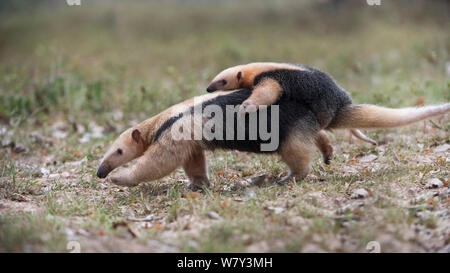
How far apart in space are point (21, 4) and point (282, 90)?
59.2ft

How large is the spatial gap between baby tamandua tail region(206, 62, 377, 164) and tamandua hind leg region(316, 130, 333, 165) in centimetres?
6

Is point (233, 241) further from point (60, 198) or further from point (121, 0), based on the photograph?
point (121, 0)

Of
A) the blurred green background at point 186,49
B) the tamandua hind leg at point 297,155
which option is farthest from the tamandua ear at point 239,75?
the blurred green background at point 186,49

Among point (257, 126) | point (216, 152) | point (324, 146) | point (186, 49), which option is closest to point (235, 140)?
point (257, 126)

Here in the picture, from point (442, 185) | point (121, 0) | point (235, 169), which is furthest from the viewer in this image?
point (121, 0)

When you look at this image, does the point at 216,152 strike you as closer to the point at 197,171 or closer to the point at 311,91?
the point at 197,171

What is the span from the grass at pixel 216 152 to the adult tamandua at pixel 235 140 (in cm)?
34

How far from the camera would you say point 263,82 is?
662cm

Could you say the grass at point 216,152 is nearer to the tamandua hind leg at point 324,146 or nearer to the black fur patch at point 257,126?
the tamandua hind leg at point 324,146

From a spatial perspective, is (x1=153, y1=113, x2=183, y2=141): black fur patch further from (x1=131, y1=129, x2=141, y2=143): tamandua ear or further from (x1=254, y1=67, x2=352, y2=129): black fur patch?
(x1=254, y1=67, x2=352, y2=129): black fur patch

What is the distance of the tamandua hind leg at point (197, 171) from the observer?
7027 millimetres

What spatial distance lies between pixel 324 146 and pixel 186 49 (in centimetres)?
994

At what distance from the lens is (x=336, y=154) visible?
8.02 m
